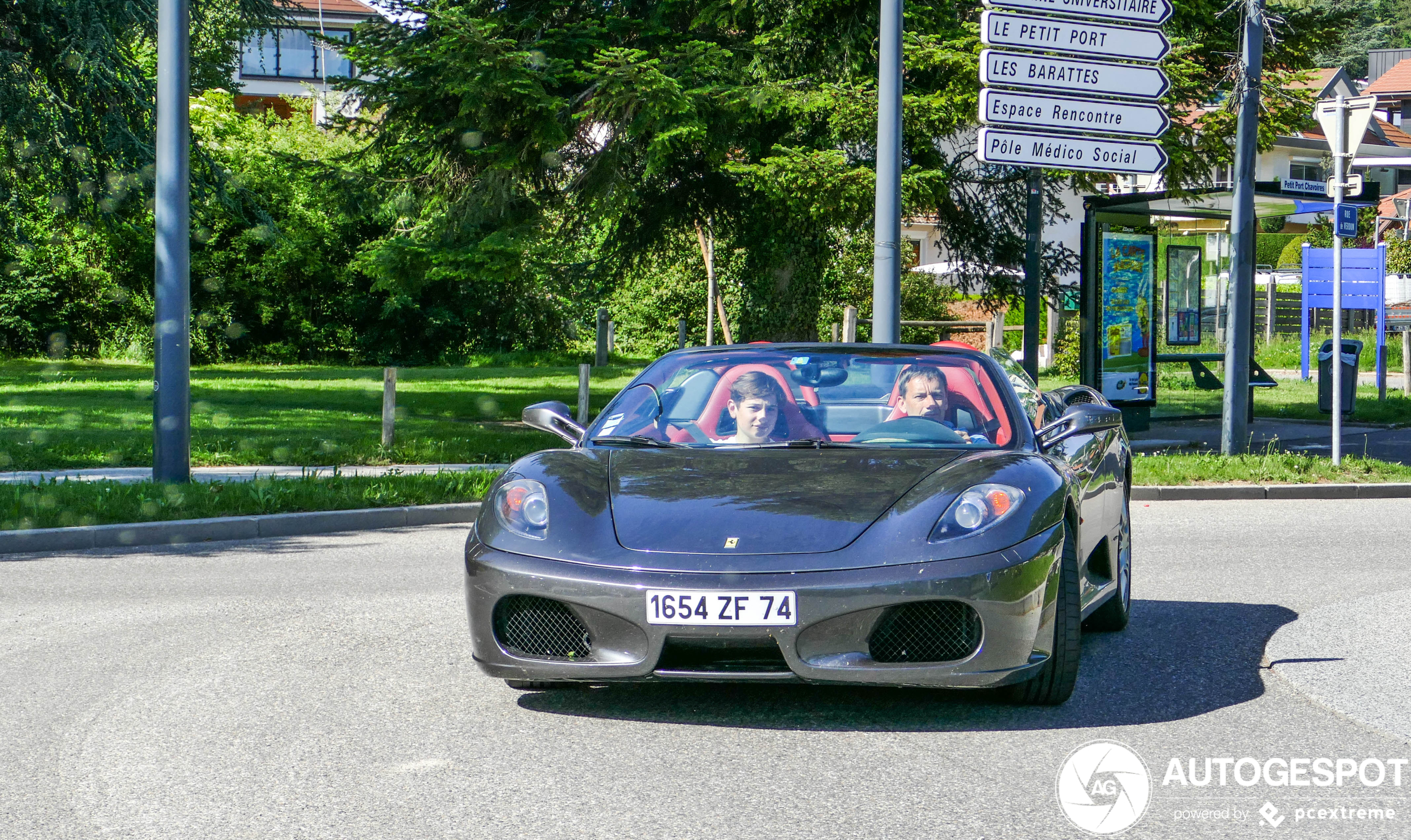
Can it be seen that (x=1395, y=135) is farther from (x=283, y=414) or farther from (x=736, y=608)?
(x=736, y=608)

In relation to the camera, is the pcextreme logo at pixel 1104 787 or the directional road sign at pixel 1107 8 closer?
the pcextreme logo at pixel 1104 787

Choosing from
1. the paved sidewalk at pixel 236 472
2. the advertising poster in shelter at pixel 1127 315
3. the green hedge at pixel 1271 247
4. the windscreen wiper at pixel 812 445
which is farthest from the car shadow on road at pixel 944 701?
the green hedge at pixel 1271 247

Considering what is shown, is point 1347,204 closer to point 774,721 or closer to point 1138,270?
point 1138,270

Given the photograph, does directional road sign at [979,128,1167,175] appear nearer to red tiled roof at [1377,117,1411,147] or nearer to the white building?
the white building

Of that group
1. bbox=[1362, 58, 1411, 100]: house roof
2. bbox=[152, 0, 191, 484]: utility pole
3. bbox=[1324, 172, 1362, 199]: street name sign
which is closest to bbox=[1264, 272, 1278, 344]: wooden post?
bbox=[1324, 172, 1362, 199]: street name sign

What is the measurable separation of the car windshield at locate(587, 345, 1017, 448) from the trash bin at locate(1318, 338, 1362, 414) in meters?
14.6

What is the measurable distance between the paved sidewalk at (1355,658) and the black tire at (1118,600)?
65cm

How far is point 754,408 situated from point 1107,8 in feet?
32.4

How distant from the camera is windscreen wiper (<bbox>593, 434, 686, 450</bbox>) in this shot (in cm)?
593

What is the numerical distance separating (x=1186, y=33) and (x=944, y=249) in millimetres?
4632

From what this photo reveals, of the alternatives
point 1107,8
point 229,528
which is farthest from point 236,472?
point 1107,8

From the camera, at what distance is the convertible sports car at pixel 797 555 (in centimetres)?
473

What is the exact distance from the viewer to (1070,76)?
562 inches

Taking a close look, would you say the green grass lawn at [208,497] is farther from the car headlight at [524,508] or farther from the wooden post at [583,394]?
the car headlight at [524,508]
